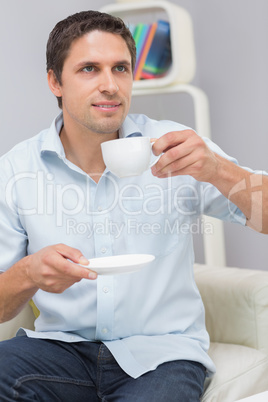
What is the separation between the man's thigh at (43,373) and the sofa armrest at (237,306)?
0.49 m

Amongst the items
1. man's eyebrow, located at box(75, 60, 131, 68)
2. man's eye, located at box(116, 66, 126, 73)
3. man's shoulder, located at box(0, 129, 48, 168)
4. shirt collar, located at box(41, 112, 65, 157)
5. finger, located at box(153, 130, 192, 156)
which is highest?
man's eyebrow, located at box(75, 60, 131, 68)

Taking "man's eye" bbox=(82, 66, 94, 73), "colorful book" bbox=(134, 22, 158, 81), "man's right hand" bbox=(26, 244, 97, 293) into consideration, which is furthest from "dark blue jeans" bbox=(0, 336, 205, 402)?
"colorful book" bbox=(134, 22, 158, 81)

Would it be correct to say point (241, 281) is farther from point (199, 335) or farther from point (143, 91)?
point (143, 91)

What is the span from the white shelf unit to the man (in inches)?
36.9

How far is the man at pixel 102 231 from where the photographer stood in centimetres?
137

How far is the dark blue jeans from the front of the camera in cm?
129

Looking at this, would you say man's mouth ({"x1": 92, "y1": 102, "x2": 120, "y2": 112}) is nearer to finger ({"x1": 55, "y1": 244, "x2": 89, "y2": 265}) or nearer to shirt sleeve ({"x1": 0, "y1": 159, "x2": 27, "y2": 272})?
shirt sleeve ({"x1": 0, "y1": 159, "x2": 27, "y2": 272})

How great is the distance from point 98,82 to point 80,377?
29.3 inches

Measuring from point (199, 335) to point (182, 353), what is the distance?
0.14m

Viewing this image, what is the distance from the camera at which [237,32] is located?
10.2ft

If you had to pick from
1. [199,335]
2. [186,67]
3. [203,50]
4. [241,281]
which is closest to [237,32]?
[203,50]

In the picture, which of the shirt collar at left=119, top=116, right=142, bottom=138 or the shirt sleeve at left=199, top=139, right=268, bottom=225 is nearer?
the shirt sleeve at left=199, top=139, right=268, bottom=225

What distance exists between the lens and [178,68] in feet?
8.39

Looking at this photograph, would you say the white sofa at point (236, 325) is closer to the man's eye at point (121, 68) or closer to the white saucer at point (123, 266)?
the white saucer at point (123, 266)
